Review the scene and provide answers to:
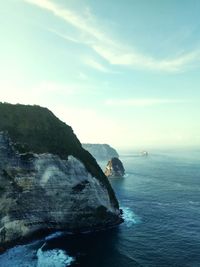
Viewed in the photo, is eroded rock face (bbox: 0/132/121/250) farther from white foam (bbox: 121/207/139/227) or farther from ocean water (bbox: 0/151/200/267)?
ocean water (bbox: 0/151/200/267)

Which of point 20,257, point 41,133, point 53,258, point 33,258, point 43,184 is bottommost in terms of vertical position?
point 53,258

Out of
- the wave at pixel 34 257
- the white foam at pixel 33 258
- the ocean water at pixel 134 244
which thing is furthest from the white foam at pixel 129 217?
the white foam at pixel 33 258

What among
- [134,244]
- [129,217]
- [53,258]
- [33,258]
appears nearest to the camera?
[33,258]

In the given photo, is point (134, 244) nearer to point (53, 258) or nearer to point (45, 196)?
point (53, 258)

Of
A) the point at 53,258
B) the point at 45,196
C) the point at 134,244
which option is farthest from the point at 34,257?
the point at 134,244

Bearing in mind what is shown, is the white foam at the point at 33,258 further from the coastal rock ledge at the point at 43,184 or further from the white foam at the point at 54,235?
the white foam at the point at 54,235

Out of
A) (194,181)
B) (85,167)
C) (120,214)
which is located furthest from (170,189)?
(85,167)
